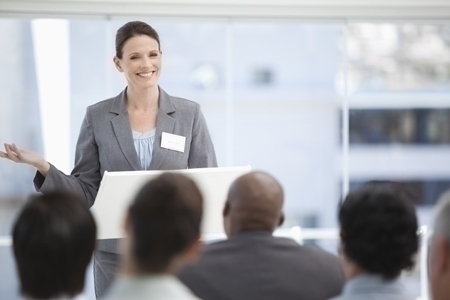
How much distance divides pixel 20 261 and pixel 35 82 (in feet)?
14.3

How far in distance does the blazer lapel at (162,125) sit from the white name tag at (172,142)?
18 millimetres

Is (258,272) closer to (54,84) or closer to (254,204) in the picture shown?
(254,204)

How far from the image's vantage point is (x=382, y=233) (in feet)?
7.64

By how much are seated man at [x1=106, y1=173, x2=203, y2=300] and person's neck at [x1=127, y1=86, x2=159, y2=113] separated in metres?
1.94

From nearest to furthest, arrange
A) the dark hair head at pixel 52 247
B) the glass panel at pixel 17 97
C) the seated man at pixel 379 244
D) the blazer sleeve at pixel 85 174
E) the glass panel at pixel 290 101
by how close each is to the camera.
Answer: the dark hair head at pixel 52 247 → the seated man at pixel 379 244 → the blazer sleeve at pixel 85 174 → the glass panel at pixel 17 97 → the glass panel at pixel 290 101

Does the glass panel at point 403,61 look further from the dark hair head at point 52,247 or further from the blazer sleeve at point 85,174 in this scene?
the dark hair head at point 52,247

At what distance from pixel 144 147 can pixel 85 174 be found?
0.28 metres

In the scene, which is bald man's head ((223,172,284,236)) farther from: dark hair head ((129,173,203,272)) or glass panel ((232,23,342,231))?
glass panel ((232,23,342,231))

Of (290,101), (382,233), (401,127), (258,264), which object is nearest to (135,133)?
(258,264)

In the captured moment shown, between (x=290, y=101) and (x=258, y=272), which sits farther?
(x=290, y=101)

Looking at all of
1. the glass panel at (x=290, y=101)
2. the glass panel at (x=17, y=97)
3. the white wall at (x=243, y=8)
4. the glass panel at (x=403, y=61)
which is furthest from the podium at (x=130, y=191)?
the glass panel at (x=403, y=61)

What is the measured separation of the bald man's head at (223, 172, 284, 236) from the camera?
2.67 m

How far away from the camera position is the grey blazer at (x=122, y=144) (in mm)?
3926

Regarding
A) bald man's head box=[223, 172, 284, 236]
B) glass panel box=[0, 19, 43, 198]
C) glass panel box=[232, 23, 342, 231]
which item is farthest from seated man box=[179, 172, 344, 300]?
glass panel box=[232, 23, 342, 231]
